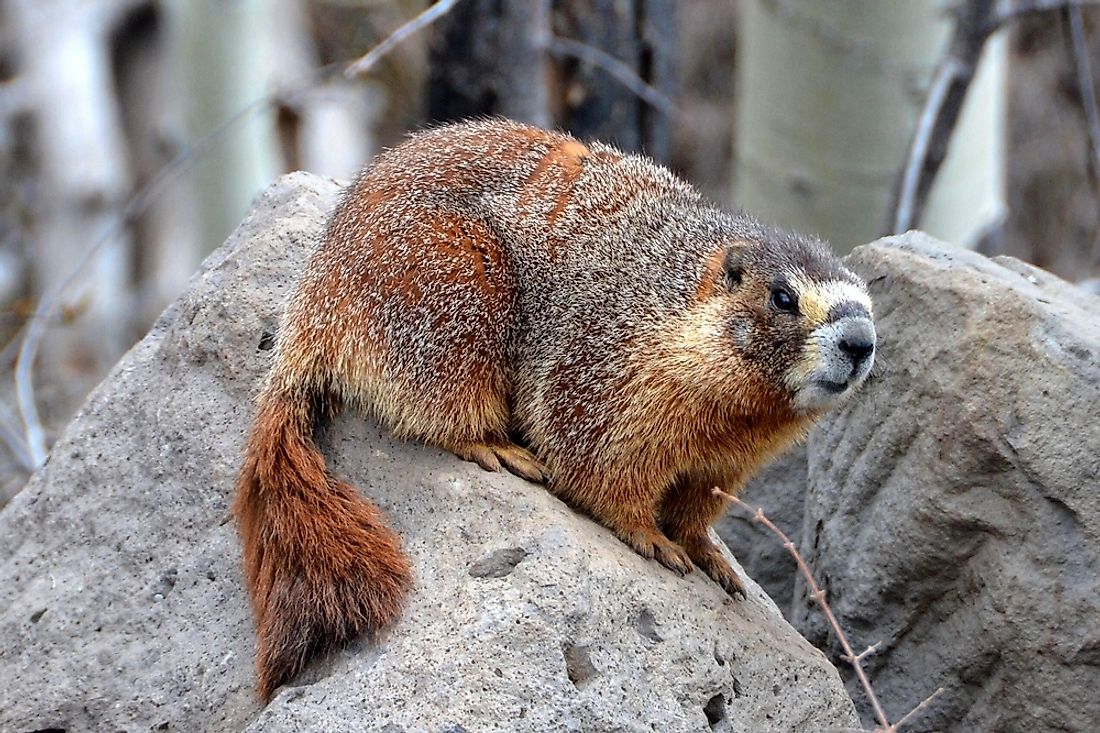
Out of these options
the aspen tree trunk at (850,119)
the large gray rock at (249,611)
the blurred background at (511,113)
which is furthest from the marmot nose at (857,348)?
the aspen tree trunk at (850,119)

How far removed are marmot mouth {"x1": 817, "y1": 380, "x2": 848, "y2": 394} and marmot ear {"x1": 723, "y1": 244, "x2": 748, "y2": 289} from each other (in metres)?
0.46

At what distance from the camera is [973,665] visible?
433 cm

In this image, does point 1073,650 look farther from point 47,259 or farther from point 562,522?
point 47,259

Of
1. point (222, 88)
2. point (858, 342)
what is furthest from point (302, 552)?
point (222, 88)

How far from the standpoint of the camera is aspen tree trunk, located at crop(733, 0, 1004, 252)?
23.9 feet

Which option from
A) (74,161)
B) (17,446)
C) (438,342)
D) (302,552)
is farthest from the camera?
(74,161)

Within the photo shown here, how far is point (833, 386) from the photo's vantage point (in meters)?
3.98

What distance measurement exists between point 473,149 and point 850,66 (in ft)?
11.0

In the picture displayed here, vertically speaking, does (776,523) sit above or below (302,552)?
below

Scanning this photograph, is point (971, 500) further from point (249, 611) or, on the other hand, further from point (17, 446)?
point (17, 446)

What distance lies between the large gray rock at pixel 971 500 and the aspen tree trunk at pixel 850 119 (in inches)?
106

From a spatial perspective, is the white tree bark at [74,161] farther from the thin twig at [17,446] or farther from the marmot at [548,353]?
the marmot at [548,353]

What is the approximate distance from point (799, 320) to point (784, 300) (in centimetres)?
8

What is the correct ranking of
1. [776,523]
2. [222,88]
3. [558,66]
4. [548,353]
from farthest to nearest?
[222,88]
[558,66]
[776,523]
[548,353]
